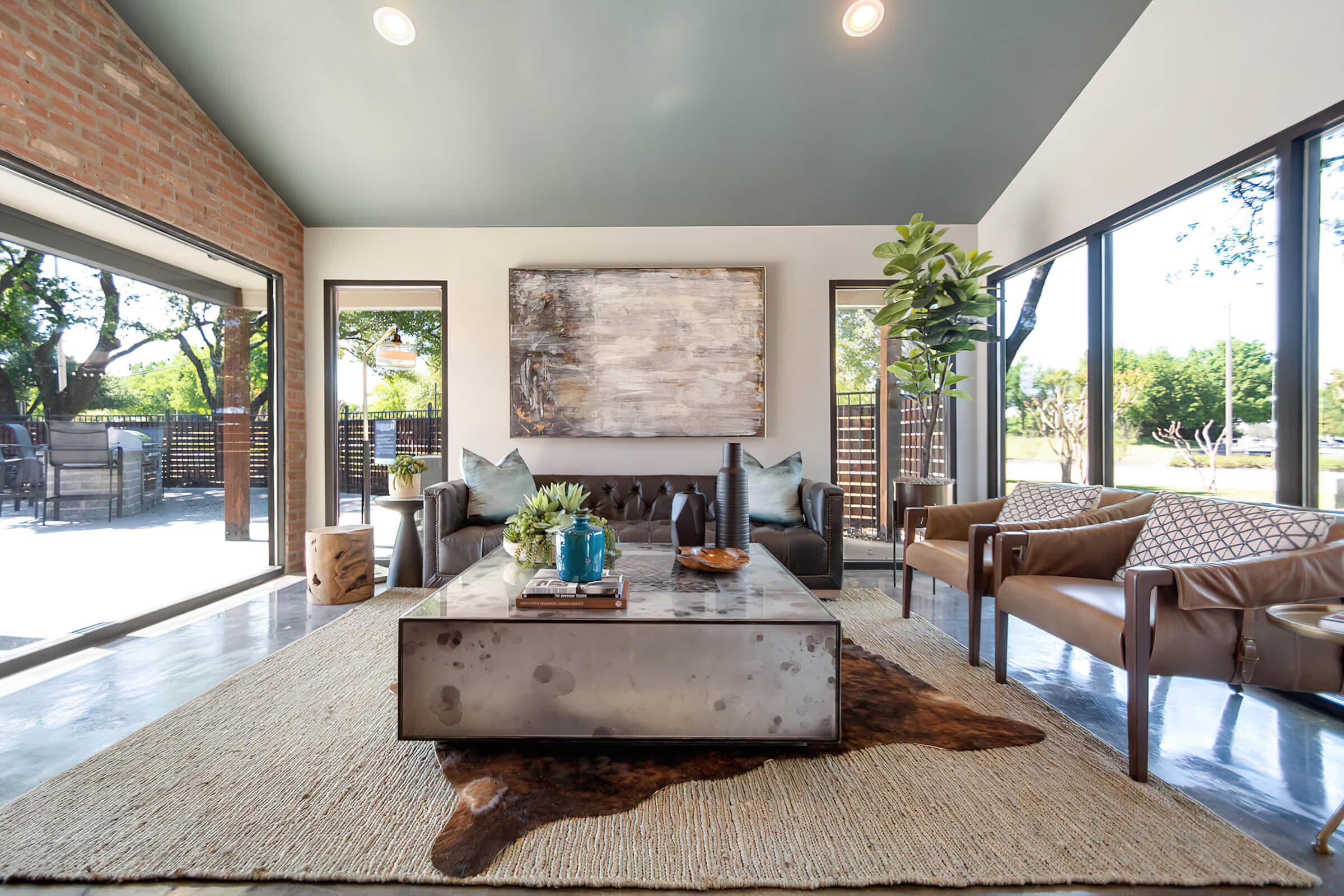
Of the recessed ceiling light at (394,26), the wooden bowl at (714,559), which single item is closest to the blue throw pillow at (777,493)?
the wooden bowl at (714,559)

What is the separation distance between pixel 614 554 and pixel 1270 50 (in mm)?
3247

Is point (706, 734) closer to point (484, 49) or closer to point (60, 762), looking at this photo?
point (60, 762)

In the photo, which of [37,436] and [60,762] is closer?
[60,762]

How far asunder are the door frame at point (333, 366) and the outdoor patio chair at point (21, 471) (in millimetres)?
1810

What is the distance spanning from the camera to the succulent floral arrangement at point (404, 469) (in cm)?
404

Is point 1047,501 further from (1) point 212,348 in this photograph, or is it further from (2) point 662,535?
(1) point 212,348

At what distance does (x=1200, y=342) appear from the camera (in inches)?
108

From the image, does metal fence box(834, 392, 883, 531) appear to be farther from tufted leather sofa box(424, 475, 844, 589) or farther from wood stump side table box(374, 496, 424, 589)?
wood stump side table box(374, 496, 424, 589)

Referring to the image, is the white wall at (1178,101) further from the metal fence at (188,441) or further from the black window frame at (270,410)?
the metal fence at (188,441)

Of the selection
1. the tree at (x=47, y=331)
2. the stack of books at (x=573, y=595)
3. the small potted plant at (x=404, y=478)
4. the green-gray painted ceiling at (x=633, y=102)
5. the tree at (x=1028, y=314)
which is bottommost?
the stack of books at (x=573, y=595)

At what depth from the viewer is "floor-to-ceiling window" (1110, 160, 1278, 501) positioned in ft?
8.13

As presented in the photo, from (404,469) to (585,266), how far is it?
77.7 inches

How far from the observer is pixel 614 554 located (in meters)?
2.38

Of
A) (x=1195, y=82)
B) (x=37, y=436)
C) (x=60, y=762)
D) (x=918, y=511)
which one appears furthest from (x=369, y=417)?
(x=1195, y=82)
